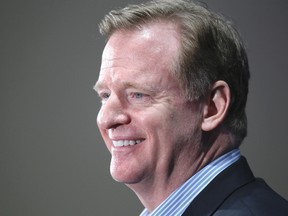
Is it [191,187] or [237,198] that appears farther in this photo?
[191,187]

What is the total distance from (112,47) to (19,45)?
1.98 metres

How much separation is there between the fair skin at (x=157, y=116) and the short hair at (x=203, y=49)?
25 mm

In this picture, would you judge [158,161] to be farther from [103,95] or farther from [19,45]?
[19,45]

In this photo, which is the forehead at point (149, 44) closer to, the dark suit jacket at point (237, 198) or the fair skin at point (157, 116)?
the fair skin at point (157, 116)

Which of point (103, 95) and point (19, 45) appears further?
point (19, 45)

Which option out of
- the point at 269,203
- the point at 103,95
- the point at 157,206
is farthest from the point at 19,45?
the point at 269,203

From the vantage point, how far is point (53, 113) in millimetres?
3338

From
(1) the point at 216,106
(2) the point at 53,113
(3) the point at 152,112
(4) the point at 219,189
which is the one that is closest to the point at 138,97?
(3) the point at 152,112

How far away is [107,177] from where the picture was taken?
11.1 feet

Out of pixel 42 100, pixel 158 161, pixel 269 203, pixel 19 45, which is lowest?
pixel 269 203

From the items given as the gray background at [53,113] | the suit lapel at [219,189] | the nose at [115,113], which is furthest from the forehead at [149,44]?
the gray background at [53,113]

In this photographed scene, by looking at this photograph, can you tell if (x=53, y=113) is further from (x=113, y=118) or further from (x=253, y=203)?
(x=253, y=203)

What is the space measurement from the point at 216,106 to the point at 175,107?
0.12m

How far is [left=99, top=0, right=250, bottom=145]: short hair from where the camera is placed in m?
1.42
